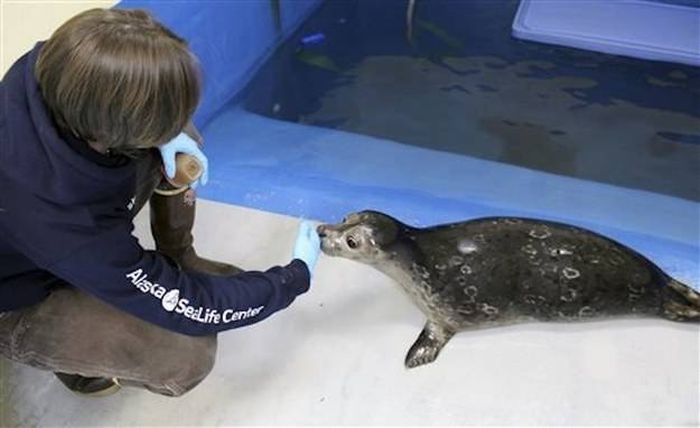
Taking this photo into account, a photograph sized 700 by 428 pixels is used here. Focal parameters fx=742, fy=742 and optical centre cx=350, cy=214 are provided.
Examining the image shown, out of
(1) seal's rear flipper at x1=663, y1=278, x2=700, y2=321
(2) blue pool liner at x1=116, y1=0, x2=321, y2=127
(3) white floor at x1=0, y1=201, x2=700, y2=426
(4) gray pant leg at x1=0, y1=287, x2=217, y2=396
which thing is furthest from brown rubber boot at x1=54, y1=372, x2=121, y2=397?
(1) seal's rear flipper at x1=663, y1=278, x2=700, y2=321

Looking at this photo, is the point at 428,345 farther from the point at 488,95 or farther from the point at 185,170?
the point at 488,95

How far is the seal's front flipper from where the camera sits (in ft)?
4.89

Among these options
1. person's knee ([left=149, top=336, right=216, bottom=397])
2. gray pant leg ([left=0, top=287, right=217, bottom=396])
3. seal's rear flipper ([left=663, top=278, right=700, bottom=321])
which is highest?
gray pant leg ([left=0, top=287, right=217, bottom=396])

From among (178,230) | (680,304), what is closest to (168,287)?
(178,230)

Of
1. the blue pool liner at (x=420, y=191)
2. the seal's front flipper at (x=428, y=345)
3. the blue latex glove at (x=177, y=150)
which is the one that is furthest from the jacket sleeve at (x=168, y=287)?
the blue pool liner at (x=420, y=191)

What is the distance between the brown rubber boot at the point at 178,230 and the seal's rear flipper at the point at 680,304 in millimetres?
906

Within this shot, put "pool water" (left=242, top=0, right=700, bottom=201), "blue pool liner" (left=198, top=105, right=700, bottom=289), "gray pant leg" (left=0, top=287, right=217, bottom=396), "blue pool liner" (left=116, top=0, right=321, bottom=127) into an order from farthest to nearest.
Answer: "pool water" (left=242, top=0, right=700, bottom=201)
"blue pool liner" (left=116, top=0, right=321, bottom=127)
"blue pool liner" (left=198, top=105, right=700, bottom=289)
"gray pant leg" (left=0, top=287, right=217, bottom=396)

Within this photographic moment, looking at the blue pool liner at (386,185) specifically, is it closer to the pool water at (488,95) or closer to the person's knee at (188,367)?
the pool water at (488,95)

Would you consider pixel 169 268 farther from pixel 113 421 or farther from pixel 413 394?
pixel 413 394

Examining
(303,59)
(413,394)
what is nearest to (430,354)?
(413,394)

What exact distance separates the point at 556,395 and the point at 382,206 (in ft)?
2.04

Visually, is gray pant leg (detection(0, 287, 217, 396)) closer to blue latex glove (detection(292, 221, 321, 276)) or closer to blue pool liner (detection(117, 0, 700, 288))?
blue latex glove (detection(292, 221, 321, 276))

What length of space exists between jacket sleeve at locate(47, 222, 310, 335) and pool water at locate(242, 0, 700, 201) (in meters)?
0.85

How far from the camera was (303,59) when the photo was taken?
261 centimetres
